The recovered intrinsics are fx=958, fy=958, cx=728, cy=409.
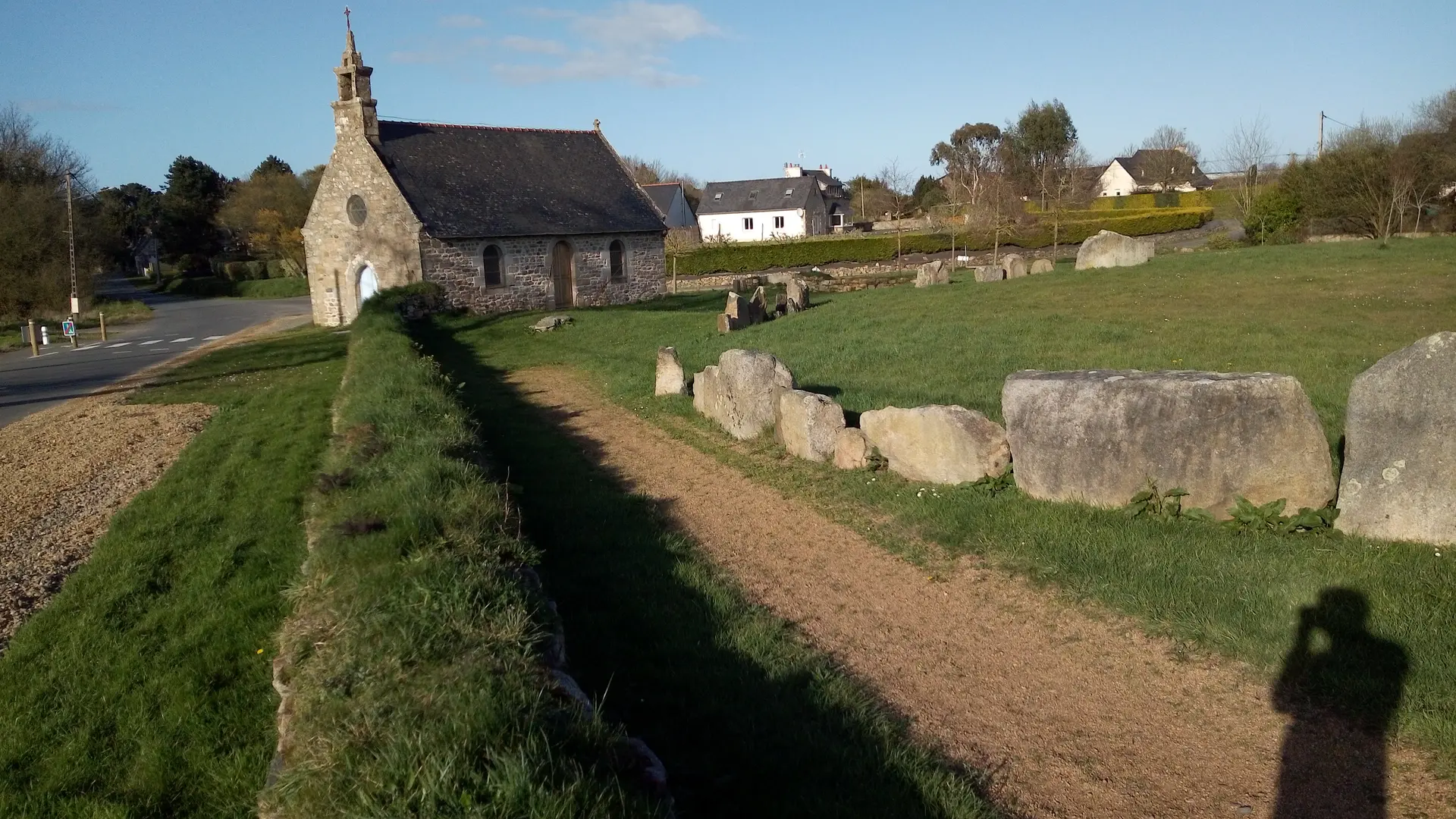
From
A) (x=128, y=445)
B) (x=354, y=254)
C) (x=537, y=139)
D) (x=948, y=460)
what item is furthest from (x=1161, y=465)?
(x=537, y=139)

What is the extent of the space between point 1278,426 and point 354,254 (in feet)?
96.6

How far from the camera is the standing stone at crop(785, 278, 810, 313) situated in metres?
23.6

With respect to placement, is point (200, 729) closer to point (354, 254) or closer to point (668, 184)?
point (354, 254)

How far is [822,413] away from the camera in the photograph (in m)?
9.44

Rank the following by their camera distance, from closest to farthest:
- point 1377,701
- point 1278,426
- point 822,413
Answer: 1. point 1377,701
2. point 1278,426
3. point 822,413

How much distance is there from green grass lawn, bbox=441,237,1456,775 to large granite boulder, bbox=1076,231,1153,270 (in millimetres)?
574

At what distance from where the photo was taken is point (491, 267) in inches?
1225

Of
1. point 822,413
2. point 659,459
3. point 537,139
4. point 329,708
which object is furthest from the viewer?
point 537,139

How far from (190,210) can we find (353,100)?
171 feet

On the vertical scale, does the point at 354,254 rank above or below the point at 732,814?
above

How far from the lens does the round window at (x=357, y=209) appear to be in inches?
1195

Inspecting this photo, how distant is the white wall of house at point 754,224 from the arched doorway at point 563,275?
136ft

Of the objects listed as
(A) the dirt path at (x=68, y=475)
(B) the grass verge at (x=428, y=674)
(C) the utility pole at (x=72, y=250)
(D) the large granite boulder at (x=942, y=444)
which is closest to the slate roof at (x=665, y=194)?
(C) the utility pole at (x=72, y=250)

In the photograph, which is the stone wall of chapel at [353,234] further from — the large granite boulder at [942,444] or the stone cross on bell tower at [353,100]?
the large granite boulder at [942,444]
